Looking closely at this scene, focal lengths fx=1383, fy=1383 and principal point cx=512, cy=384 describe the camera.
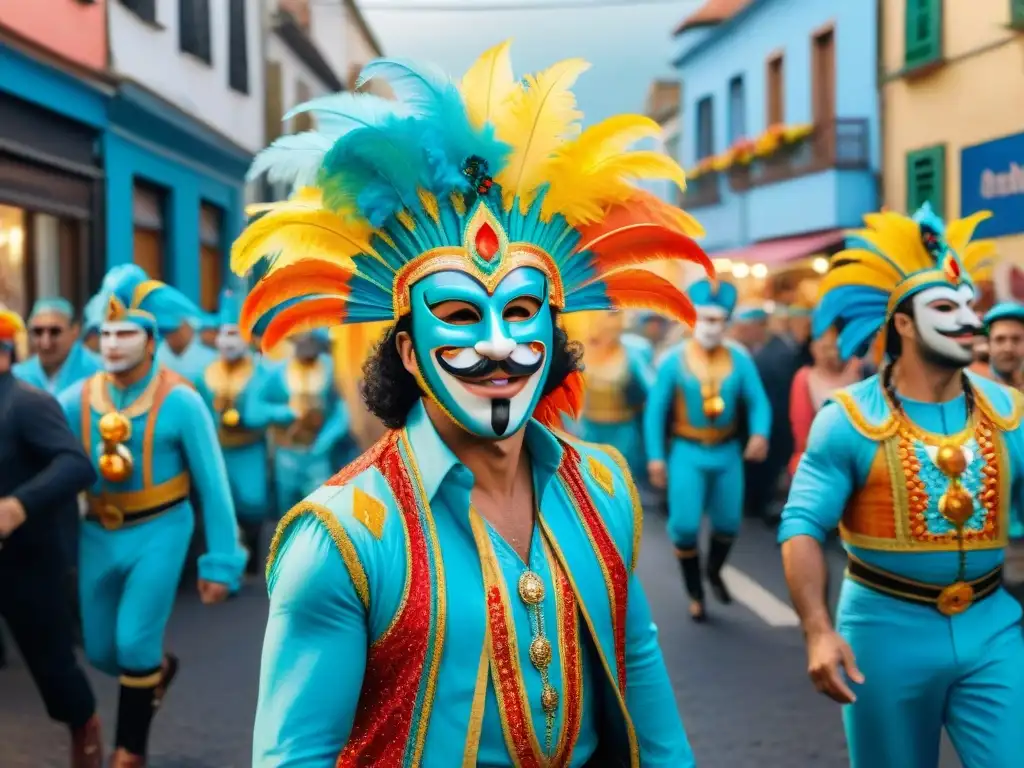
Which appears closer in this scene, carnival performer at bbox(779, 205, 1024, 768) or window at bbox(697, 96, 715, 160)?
carnival performer at bbox(779, 205, 1024, 768)

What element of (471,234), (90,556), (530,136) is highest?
(530,136)

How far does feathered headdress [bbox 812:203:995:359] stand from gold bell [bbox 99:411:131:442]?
2.73m

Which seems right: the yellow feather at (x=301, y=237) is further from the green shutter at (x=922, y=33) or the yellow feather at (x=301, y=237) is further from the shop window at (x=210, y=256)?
the green shutter at (x=922, y=33)

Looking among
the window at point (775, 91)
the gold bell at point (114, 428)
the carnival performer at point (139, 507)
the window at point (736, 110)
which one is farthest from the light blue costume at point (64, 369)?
the window at point (736, 110)

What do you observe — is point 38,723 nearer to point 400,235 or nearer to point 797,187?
point 400,235

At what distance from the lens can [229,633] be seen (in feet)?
25.5

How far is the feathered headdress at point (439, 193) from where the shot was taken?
2506 millimetres

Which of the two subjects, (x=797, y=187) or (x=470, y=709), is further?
(x=797, y=187)

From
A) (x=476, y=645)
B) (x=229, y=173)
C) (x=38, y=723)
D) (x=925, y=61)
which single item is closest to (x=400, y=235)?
(x=476, y=645)

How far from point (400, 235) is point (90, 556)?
3.31 m

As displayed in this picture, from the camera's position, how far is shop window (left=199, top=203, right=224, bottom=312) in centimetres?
1998

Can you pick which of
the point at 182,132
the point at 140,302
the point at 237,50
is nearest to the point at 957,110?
the point at 182,132

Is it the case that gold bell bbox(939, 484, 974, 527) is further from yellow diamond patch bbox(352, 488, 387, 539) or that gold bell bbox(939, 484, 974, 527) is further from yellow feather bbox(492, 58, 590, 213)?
yellow diamond patch bbox(352, 488, 387, 539)

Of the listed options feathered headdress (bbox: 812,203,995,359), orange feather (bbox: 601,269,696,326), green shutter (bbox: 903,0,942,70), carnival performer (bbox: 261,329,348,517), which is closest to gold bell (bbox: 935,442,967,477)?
feathered headdress (bbox: 812,203,995,359)
